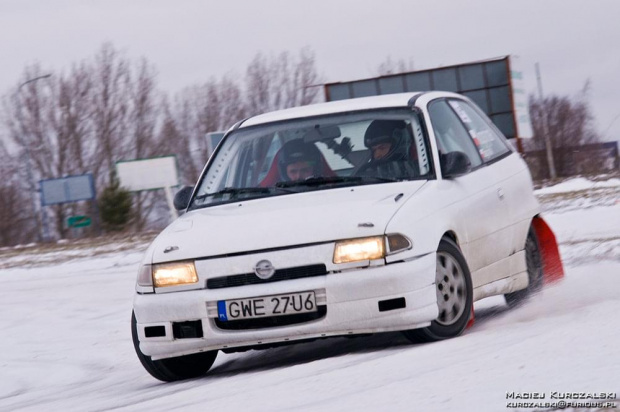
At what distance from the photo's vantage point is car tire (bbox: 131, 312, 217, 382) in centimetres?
679

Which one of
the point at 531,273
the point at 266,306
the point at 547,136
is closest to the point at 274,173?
the point at 266,306

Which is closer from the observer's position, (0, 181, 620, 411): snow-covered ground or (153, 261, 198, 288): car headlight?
(0, 181, 620, 411): snow-covered ground

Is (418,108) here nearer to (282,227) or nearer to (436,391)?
(282,227)

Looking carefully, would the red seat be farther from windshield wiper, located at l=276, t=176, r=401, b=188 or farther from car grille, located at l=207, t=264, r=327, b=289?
car grille, located at l=207, t=264, r=327, b=289

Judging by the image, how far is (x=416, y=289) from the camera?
6223 millimetres

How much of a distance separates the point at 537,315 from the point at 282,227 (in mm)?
1693

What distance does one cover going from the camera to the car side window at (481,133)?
8148 mm

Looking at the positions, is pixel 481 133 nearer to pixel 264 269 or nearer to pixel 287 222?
pixel 287 222

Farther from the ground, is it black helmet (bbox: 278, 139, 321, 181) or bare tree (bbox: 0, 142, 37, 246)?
black helmet (bbox: 278, 139, 321, 181)

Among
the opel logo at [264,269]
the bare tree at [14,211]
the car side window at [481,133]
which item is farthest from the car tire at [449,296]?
the bare tree at [14,211]

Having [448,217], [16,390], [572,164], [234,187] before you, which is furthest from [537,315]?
[572,164]

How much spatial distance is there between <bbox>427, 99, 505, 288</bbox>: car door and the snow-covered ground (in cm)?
42

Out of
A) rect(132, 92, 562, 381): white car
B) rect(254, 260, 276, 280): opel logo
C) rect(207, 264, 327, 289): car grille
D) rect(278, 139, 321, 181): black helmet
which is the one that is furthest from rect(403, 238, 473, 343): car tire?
rect(278, 139, 321, 181): black helmet

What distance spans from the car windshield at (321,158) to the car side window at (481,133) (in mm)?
801
